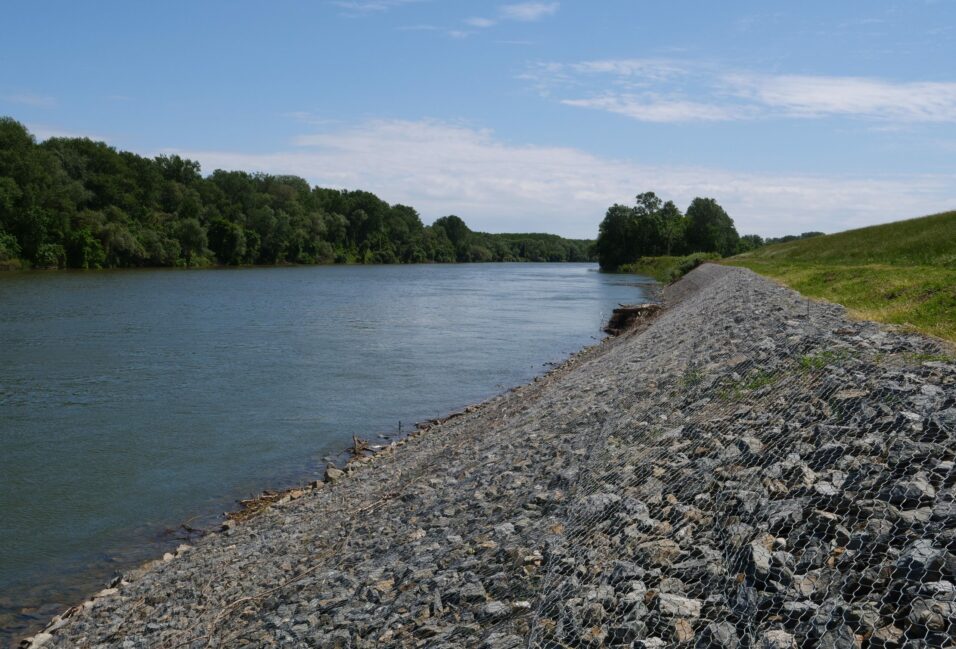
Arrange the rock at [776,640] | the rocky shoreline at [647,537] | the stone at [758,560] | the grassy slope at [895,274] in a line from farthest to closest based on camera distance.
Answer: the grassy slope at [895,274], the stone at [758,560], the rocky shoreline at [647,537], the rock at [776,640]

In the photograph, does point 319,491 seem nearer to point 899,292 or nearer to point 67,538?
point 67,538

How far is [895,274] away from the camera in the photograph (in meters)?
23.8

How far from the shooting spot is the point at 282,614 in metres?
7.96

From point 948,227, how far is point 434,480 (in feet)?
122


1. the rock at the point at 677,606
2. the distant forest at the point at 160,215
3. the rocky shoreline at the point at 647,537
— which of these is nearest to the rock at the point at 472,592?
the rocky shoreline at the point at 647,537

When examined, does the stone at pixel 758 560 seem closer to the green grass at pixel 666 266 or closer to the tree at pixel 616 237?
the green grass at pixel 666 266

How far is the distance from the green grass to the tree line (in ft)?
21.8

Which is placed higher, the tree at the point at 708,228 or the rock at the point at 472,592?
the tree at the point at 708,228

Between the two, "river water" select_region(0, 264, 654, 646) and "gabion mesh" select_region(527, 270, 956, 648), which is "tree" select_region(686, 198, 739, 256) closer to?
"river water" select_region(0, 264, 654, 646)

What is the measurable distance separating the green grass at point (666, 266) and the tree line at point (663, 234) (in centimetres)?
666

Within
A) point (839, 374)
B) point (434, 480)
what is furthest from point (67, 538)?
point (839, 374)

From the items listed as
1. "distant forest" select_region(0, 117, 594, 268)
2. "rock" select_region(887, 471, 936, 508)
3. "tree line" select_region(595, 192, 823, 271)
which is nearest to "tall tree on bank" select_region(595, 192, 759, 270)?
"tree line" select_region(595, 192, 823, 271)

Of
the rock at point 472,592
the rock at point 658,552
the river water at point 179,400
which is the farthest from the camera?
the river water at point 179,400

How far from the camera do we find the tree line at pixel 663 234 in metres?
147
